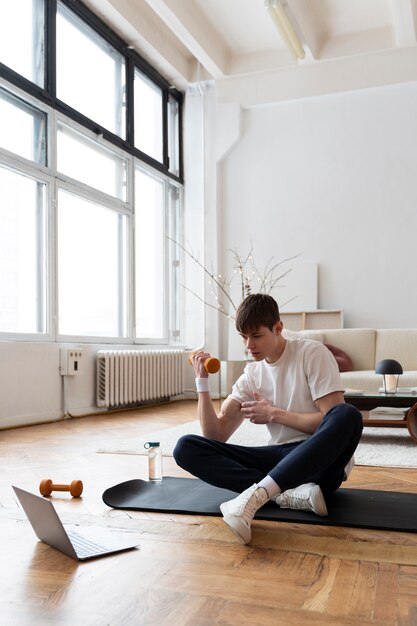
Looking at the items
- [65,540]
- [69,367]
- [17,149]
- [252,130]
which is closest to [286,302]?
[252,130]

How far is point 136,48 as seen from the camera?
7.09m

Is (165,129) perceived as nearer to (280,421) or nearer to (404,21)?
(404,21)

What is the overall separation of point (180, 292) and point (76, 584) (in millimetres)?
6475

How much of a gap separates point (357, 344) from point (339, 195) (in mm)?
1950

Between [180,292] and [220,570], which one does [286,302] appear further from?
[220,570]

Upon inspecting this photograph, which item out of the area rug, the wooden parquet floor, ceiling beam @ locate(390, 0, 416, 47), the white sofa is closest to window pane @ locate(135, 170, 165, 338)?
the white sofa

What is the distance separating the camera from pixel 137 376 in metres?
6.71

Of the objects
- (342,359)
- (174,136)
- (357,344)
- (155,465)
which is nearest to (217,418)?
(155,465)

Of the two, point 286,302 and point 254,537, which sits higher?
point 286,302

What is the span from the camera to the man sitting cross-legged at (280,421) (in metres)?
2.14

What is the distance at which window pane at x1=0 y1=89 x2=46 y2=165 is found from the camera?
522cm

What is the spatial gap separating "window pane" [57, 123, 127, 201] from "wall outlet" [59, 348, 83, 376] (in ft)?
5.09

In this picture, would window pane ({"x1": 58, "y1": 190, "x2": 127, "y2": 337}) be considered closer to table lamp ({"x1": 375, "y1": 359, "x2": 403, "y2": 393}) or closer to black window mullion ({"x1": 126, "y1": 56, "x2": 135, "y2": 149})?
black window mullion ({"x1": 126, "y1": 56, "x2": 135, "y2": 149})

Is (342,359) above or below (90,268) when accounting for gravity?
below
